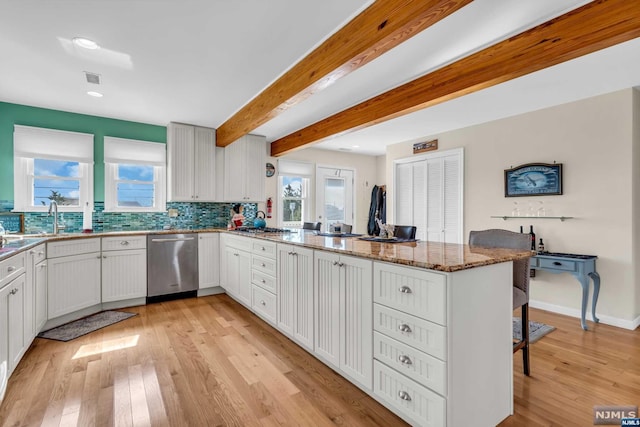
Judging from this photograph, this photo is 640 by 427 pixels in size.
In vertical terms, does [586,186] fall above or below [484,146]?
below

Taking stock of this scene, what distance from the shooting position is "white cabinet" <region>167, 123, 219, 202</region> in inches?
172

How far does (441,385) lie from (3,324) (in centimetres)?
263

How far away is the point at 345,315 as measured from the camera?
2035mm

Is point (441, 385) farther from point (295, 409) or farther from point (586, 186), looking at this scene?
point (586, 186)

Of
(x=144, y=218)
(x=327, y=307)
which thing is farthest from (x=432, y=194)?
(x=144, y=218)

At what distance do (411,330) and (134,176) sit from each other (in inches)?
169

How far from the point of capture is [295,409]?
1.84 m

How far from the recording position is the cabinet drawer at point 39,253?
8.57 ft

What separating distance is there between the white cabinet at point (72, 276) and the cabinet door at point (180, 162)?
46.3 inches

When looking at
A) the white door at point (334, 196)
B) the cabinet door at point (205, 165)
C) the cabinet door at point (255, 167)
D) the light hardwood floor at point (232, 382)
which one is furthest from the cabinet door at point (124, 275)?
the white door at point (334, 196)

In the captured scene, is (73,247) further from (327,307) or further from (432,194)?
(432,194)

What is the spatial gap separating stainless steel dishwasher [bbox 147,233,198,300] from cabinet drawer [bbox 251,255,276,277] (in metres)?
1.30

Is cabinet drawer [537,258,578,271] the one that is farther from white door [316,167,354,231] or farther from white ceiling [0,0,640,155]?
white door [316,167,354,231]

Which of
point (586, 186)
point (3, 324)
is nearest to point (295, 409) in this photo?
point (3, 324)
